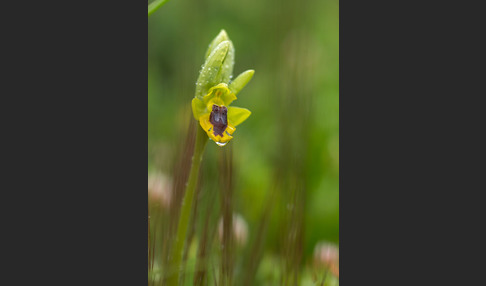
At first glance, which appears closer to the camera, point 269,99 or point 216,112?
point 216,112

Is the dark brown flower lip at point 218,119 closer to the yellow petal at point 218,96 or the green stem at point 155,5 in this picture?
the yellow petal at point 218,96

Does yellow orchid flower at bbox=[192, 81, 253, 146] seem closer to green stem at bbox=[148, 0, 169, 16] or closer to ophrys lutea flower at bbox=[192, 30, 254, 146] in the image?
ophrys lutea flower at bbox=[192, 30, 254, 146]

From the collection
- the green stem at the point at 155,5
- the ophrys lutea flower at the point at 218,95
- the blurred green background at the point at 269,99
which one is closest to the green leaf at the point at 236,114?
the ophrys lutea flower at the point at 218,95

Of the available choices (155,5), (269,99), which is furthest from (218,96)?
(269,99)

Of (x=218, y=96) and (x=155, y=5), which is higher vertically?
(x=155, y=5)

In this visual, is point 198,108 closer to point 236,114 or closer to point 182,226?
point 236,114

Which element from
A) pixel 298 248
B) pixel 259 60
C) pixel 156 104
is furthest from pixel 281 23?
pixel 298 248
